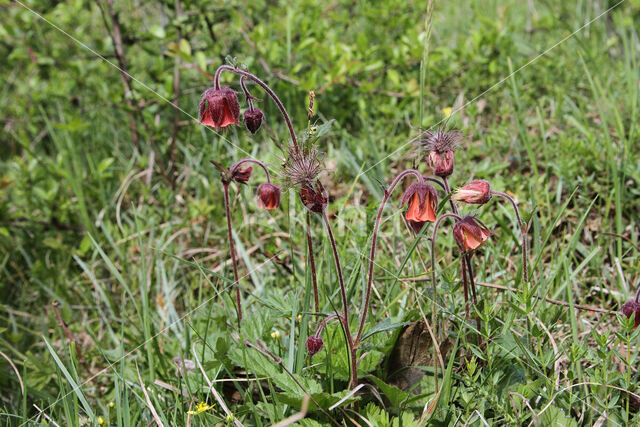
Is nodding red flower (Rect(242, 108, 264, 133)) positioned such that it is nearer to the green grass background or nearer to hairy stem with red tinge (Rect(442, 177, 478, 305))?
the green grass background

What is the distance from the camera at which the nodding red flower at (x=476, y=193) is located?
1601 millimetres

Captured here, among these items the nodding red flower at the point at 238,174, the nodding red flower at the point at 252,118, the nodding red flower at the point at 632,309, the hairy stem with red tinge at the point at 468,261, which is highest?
the nodding red flower at the point at 252,118

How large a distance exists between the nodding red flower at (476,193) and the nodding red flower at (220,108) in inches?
28.2

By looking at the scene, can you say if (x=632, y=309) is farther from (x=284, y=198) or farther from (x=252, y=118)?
(x=284, y=198)

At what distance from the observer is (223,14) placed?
371cm

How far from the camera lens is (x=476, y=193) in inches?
63.5

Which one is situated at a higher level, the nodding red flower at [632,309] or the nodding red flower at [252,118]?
the nodding red flower at [252,118]

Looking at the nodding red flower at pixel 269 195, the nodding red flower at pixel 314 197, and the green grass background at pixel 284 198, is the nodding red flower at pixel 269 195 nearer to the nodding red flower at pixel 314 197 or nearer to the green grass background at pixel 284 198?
the green grass background at pixel 284 198

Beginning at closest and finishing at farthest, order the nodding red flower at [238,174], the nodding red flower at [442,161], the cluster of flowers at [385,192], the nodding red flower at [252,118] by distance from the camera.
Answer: the cluster of flowers at [385,192] → the nodding red flower at [442,161] → the nodding red flower at [252,118] → the nodding red flower at [238,174]

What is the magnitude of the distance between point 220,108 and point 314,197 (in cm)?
44

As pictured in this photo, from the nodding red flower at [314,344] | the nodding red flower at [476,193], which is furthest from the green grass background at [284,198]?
the nodding red flower at [476,193]

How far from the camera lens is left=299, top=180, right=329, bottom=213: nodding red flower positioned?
1.57 meters

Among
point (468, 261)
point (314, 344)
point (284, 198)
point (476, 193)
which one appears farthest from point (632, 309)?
point (284, 198)

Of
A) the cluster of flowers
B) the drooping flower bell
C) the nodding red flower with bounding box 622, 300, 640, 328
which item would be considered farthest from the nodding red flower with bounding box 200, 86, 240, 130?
the nodding red flower with bounding box 622, 300, 640, 328
